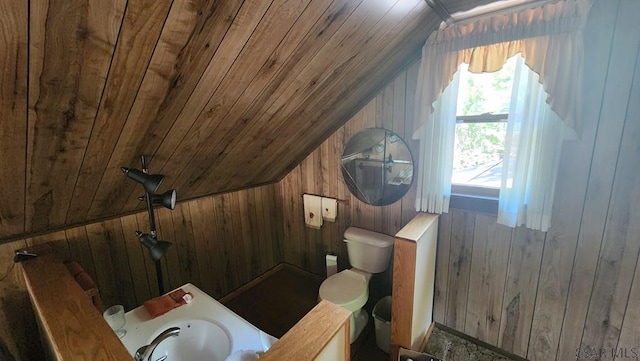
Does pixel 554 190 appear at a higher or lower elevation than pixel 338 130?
lower

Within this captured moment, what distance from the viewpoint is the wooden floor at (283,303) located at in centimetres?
194

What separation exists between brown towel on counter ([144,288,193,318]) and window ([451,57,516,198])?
179cm

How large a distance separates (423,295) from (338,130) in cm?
138

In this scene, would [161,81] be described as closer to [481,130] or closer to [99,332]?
[99,332]

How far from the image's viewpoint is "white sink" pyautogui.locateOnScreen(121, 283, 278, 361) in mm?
1140

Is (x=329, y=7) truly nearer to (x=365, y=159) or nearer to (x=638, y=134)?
(x=365, y=159)

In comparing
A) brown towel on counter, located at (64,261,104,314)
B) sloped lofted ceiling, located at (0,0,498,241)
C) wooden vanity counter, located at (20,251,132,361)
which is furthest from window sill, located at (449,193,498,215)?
brown towel on counter, located at (64,261,104,314)

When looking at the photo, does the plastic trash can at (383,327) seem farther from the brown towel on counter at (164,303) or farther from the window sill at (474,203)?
the brown towel on counter at (164,303)

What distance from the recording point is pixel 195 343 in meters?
1.25

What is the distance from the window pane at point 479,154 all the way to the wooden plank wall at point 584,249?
246 millimetres

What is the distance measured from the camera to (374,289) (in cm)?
221

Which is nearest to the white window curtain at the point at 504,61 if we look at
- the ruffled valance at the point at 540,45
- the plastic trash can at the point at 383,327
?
the ruffled valance at the point at 540,45

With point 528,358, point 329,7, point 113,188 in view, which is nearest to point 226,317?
point 113,188

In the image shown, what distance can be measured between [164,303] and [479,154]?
2.04 m
